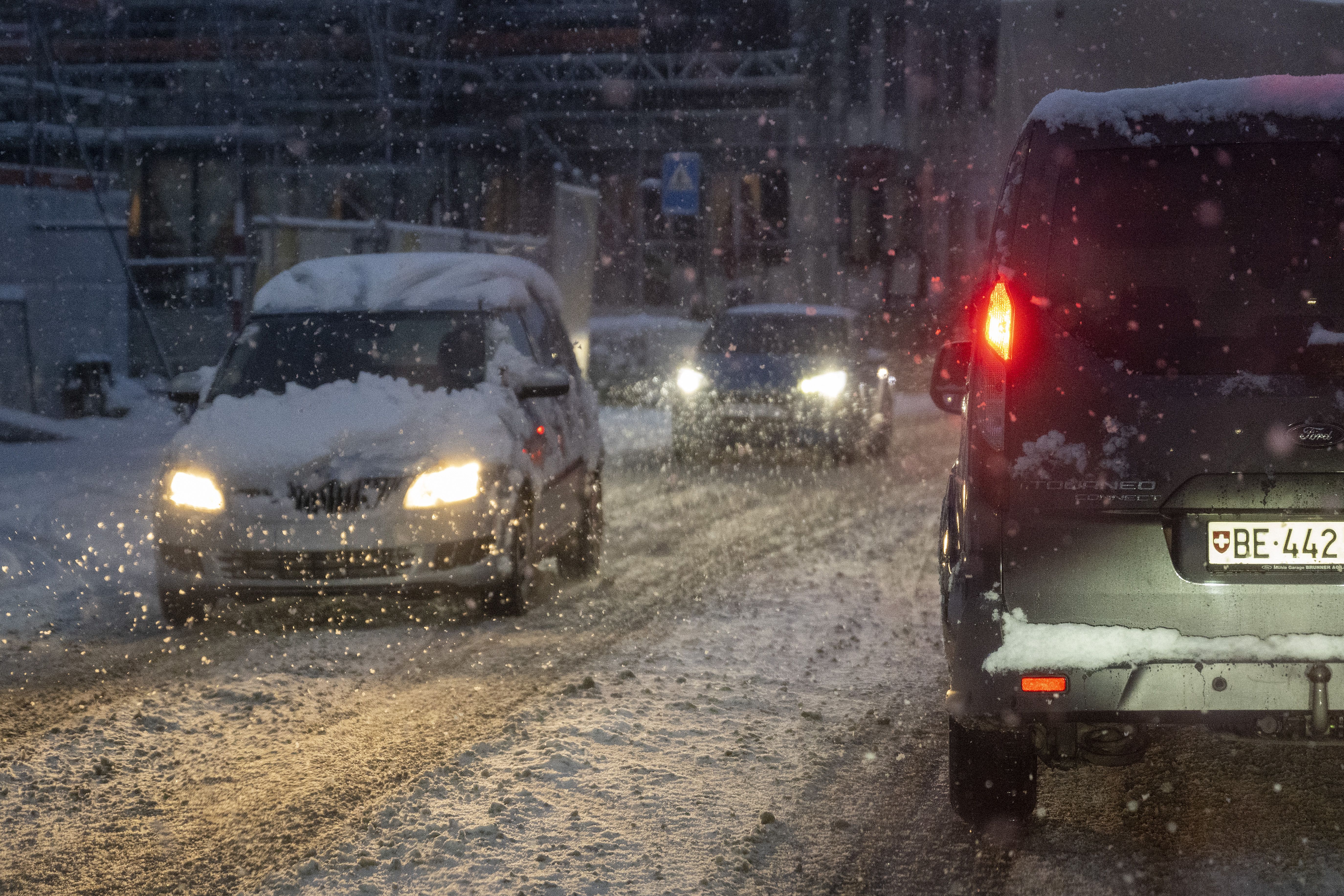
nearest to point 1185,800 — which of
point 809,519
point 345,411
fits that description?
point 345,411

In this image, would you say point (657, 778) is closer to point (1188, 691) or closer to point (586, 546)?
point (1188, 691)

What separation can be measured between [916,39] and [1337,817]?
105 ft

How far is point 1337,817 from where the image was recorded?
475cm

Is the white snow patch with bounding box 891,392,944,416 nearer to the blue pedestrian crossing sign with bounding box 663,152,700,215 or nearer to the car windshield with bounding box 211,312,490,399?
the blue pedestrian crossing sign with bounding box 663,152,700,215

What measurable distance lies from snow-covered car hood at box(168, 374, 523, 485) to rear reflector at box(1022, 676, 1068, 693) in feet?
13.5

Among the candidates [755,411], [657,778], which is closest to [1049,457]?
[657,778]

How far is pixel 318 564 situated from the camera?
746cm

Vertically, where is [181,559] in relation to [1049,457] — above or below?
below

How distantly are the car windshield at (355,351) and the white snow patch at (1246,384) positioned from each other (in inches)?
200

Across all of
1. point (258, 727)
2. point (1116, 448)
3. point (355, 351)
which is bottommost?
point (258, 727)

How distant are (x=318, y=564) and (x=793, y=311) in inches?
393

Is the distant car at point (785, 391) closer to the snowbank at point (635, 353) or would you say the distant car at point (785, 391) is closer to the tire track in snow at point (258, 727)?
the tire track in snow at point (258, 727)

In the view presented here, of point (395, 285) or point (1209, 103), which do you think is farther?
point (395, 285)

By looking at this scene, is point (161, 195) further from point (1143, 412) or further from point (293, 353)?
point (1143, 412)
